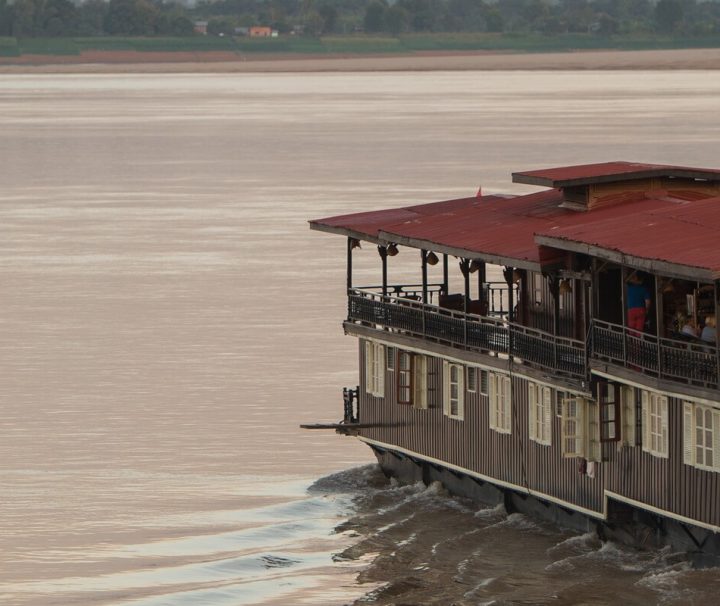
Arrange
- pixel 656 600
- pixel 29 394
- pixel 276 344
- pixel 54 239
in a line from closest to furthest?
1. pixel 656 600
2. pixel 29 394
3. pixel 276 344
4. pixel 54 239

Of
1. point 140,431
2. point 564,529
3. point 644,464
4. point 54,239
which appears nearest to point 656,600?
A: point 644,464

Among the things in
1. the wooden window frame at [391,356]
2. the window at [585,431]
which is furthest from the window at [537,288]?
the wooden window frame at [391,356]

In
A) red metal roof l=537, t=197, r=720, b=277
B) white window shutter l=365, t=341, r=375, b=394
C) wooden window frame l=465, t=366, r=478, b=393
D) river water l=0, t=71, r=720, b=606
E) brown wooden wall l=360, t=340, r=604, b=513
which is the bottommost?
river water l=0, t=71, r=720, b=606

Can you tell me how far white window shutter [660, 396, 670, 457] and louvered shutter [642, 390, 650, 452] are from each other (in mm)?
447

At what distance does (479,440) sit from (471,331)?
7.55ft

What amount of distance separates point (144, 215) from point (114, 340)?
5598 cm

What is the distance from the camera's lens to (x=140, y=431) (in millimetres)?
61312

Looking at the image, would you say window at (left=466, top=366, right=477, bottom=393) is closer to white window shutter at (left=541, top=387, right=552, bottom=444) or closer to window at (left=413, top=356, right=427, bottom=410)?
window at (left=413, top=356, right=427, bottom=410)

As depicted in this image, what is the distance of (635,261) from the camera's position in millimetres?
40500

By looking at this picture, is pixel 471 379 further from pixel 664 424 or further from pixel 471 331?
pixel 664 424

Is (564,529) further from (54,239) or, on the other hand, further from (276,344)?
(54,239)

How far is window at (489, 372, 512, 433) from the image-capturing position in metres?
46.6

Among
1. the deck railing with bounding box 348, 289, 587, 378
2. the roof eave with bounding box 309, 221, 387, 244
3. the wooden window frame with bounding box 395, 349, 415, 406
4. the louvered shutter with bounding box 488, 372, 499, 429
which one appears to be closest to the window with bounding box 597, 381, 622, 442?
the deck railing with bounding box 348, 289, 587, 378

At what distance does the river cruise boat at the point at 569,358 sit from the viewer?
40594 mm
